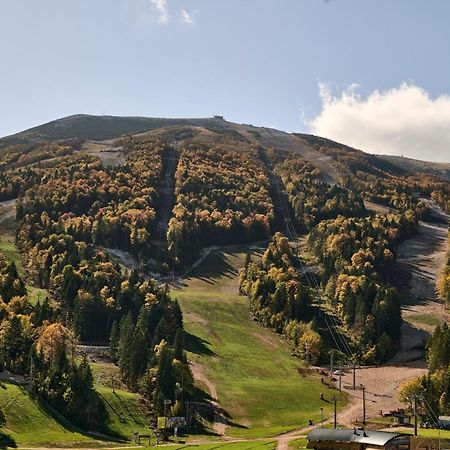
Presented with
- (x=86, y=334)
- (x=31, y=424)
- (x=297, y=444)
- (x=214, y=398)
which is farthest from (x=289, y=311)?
(x=31, y=424)

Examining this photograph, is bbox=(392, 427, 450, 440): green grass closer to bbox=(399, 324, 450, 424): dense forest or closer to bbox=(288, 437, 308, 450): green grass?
bbox=(399, 324, 450, 424): dense forest

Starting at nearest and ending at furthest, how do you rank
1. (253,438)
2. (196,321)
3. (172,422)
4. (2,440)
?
(2,440)
(253,438)
(172,422)
(196,321)

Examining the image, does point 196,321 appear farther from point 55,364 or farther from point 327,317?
point 55,364

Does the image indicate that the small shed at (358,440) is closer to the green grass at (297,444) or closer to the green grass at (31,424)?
A: the green grass at (297,444)

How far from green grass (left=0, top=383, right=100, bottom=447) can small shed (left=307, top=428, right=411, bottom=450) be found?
32706 mm

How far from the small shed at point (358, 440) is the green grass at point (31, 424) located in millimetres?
32706

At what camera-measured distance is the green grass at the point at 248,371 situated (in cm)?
11181

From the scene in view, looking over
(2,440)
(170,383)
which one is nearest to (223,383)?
(170,383)

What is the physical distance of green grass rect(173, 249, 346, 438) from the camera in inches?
4402

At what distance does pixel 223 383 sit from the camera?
12862 cm

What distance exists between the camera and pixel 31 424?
89312mm

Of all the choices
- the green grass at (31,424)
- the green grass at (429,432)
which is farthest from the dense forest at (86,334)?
the green grass at (429,432)

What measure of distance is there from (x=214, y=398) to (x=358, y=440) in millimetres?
52151

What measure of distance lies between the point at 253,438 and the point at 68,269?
103211 millimetres
